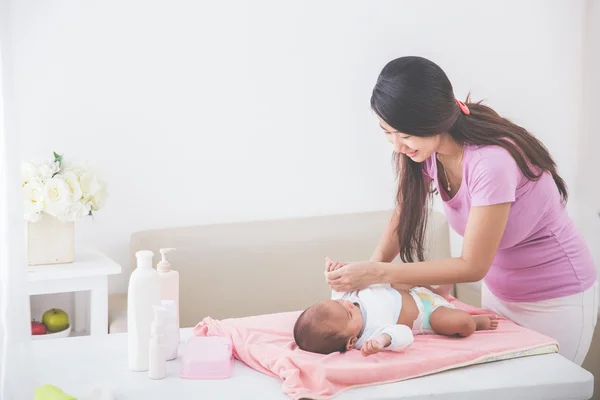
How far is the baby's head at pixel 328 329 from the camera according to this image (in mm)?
1603

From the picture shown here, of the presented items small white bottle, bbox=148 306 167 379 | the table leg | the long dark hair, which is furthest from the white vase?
the long dark hair

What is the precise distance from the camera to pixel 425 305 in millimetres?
1786

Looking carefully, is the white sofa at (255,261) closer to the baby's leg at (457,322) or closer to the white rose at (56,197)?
the white rose at (56,197)

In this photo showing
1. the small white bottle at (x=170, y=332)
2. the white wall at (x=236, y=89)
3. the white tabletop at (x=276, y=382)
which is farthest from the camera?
the white wall at (x=236, y=89)

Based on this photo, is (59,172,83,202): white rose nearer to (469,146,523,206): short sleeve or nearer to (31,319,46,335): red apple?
(31,319,46,335): red apple

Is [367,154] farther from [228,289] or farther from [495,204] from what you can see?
[495,204]

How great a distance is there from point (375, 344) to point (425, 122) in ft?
1.73

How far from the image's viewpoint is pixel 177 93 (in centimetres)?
268

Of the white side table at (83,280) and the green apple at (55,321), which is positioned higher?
the white side table at (83,280)

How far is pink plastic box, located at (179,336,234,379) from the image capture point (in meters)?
1.49

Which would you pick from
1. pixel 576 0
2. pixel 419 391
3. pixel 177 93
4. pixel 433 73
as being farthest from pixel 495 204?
pixel 576 0

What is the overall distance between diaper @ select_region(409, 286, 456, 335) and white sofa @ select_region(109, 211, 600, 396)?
2.92ft

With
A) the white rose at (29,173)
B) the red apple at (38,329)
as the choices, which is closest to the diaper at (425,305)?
the white rose at (29,173)

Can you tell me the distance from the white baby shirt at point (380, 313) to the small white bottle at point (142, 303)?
48 centimetres
